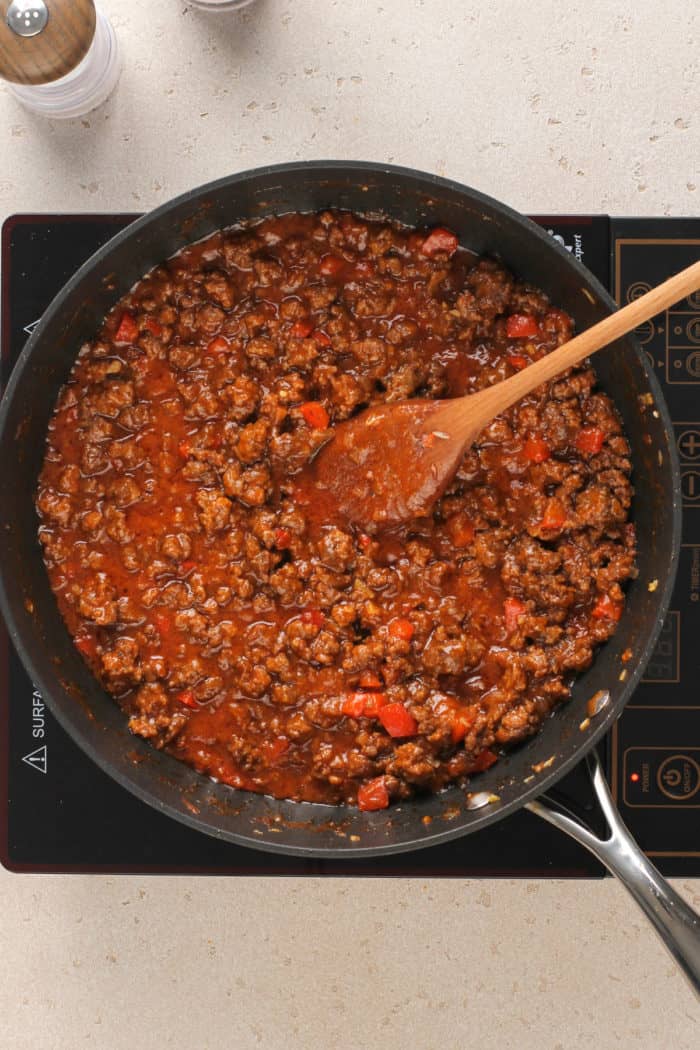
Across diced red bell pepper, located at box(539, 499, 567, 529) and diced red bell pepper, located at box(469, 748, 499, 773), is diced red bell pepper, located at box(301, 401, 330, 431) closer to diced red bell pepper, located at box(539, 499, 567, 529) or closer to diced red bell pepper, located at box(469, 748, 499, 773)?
diced red bell pepper, located at box(539, 499, 567, 529)

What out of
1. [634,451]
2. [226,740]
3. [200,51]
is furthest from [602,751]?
[200,51]

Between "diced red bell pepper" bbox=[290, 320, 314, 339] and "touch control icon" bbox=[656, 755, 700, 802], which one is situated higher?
"diced red bell pepper" bbox=[290, 320, 314, 339]

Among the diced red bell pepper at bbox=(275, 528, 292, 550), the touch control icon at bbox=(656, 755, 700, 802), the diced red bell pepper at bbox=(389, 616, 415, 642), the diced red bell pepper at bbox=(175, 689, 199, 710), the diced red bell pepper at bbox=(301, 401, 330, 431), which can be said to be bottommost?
the touch control icon at bbox=(656, 755, 700, 802)

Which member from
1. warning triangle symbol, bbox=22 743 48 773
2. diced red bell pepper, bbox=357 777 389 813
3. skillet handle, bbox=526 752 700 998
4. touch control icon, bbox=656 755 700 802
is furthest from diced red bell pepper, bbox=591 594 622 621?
warning triangle symbol, bbox=22 743 48 773

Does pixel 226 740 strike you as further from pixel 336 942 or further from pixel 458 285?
pixel 458 285

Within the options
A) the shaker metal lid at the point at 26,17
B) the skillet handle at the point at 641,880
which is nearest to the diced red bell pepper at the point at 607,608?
the skillet handle at the point at 641,880

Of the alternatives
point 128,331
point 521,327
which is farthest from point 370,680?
point 128,331

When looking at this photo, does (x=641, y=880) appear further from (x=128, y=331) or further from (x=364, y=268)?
(x=128, y=331)
